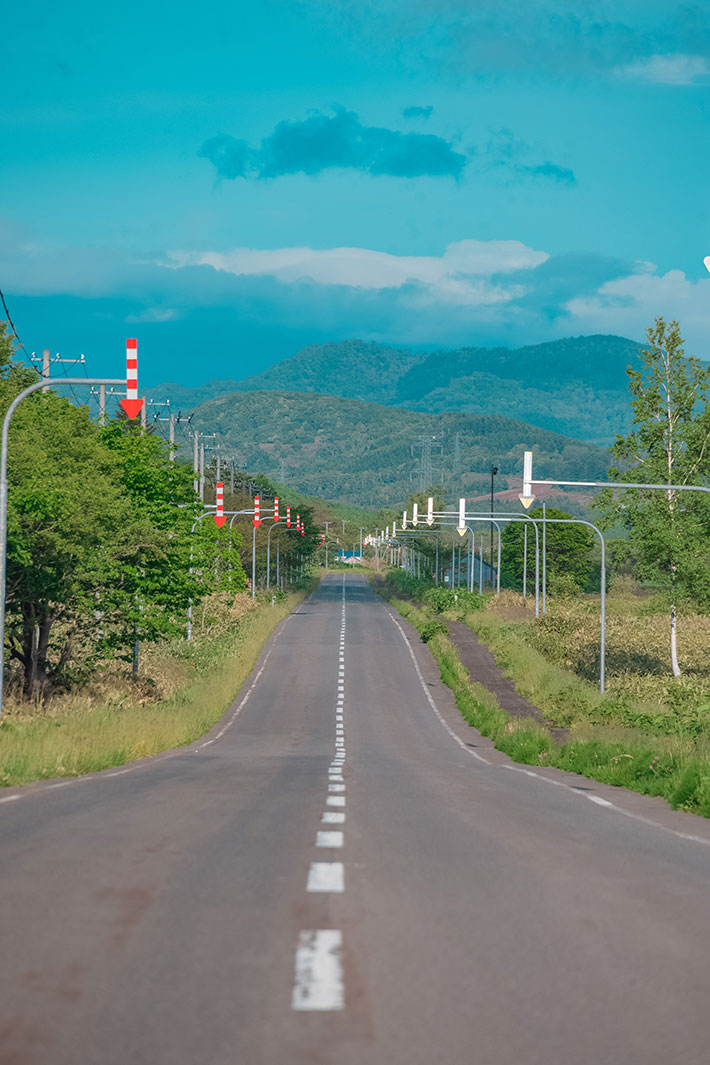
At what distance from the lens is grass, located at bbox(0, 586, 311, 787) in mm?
18281

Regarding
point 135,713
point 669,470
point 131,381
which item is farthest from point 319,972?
point 669,470

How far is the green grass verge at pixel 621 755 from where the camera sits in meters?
15.7

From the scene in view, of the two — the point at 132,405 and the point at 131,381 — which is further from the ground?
the point at 131,381

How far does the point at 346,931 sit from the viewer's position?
6211mm

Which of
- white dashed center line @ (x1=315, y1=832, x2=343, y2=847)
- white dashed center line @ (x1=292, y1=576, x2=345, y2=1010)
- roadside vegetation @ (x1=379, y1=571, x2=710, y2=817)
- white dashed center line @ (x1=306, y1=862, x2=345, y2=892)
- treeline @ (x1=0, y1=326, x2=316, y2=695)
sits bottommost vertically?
roadside vegetation @ (x1=379, y1=571, x2=710, y2=817)

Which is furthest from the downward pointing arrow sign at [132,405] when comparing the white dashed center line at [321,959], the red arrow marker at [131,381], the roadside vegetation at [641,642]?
the white dashed center line at [321,959]

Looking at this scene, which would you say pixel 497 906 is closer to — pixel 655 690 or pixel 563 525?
pixel 655 690

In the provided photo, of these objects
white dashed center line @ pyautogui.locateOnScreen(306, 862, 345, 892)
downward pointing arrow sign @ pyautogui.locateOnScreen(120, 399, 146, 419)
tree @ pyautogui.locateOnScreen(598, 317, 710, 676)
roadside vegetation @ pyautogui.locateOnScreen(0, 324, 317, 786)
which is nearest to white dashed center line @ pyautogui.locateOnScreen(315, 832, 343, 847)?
white dashed center line @ pyautogui.locateOnScreen(306, 862, 345, 892)

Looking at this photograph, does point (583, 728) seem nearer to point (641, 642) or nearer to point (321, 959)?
point (321, 959)

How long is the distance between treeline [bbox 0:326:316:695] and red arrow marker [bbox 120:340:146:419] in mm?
5114

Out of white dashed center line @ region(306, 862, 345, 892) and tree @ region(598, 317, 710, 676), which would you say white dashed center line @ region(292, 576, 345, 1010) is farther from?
tree @ region(598, 317, 710, 676)

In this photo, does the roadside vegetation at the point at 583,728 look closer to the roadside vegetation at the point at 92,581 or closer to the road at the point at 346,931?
the road at the point at 346,931

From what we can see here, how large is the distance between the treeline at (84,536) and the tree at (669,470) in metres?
19.9

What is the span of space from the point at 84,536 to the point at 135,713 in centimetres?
519
